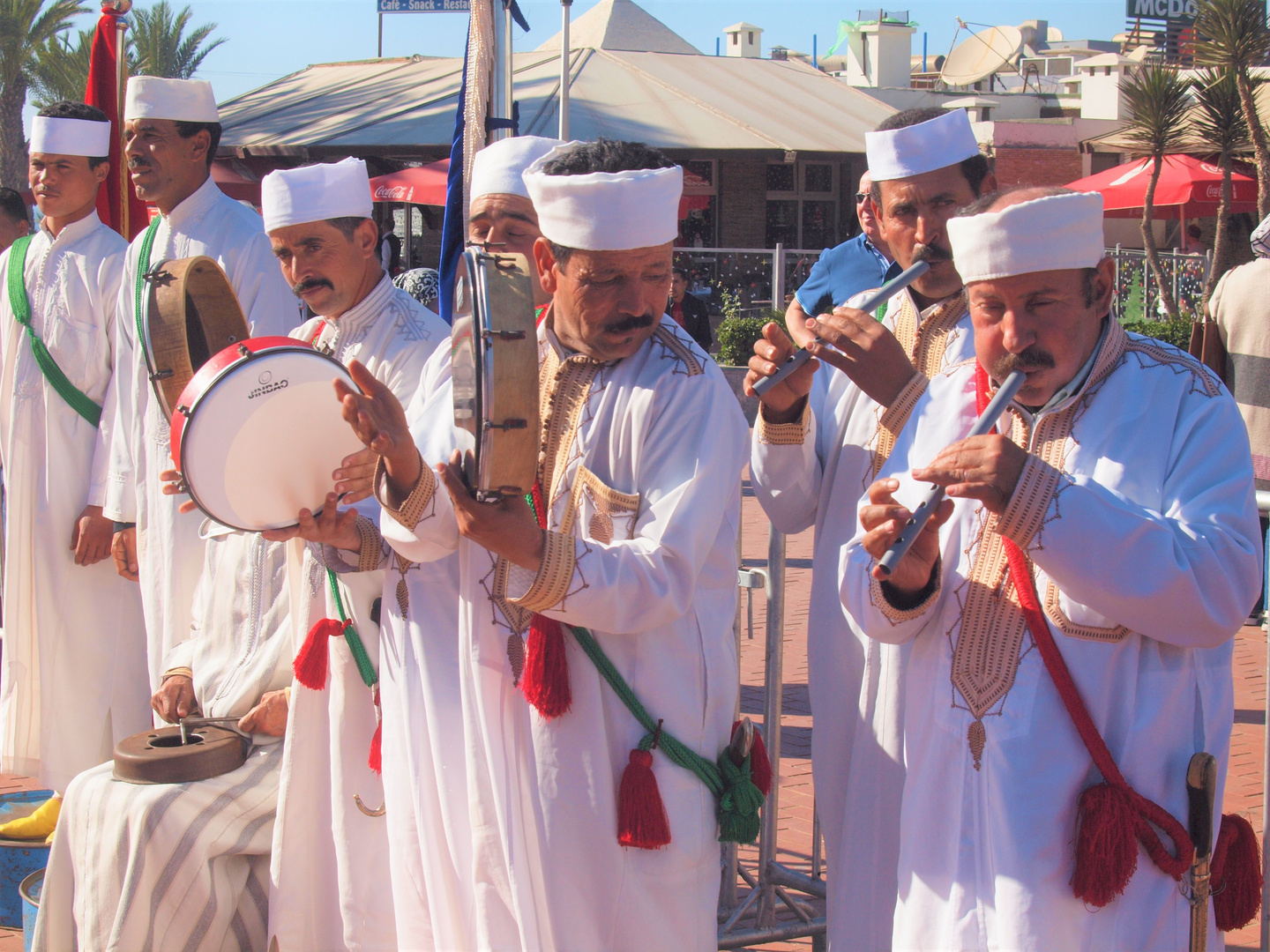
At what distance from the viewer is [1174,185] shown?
19578 mm

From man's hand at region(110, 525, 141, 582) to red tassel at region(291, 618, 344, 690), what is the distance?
5.34ft

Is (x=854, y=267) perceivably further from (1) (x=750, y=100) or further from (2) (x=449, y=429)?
(1) (x=750, y=100)

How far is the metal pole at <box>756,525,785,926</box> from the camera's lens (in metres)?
3.64

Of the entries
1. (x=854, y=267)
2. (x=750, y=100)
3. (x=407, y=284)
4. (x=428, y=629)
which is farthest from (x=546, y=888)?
(x=750, y=100)

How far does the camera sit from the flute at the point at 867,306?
263 centimetres

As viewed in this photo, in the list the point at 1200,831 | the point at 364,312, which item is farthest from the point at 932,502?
the point at 364,312

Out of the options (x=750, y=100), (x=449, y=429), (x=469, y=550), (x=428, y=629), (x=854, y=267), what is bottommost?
(x=428, y=629)

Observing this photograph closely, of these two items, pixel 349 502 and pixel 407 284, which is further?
pixel 407 284

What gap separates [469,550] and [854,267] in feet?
7.66

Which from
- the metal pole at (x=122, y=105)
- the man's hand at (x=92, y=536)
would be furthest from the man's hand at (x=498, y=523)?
the metal pole at (x=122, y=105)

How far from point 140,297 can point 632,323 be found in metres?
2.27

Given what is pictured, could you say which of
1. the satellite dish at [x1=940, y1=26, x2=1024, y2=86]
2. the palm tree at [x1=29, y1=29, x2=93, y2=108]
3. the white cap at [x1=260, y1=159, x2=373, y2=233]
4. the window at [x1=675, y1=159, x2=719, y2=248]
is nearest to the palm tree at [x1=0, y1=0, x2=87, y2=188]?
the palm tree at [x1=29, y1=29, x2=93, y2=108]

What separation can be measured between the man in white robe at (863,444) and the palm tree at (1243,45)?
57.3ft

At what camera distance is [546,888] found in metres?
2.50
